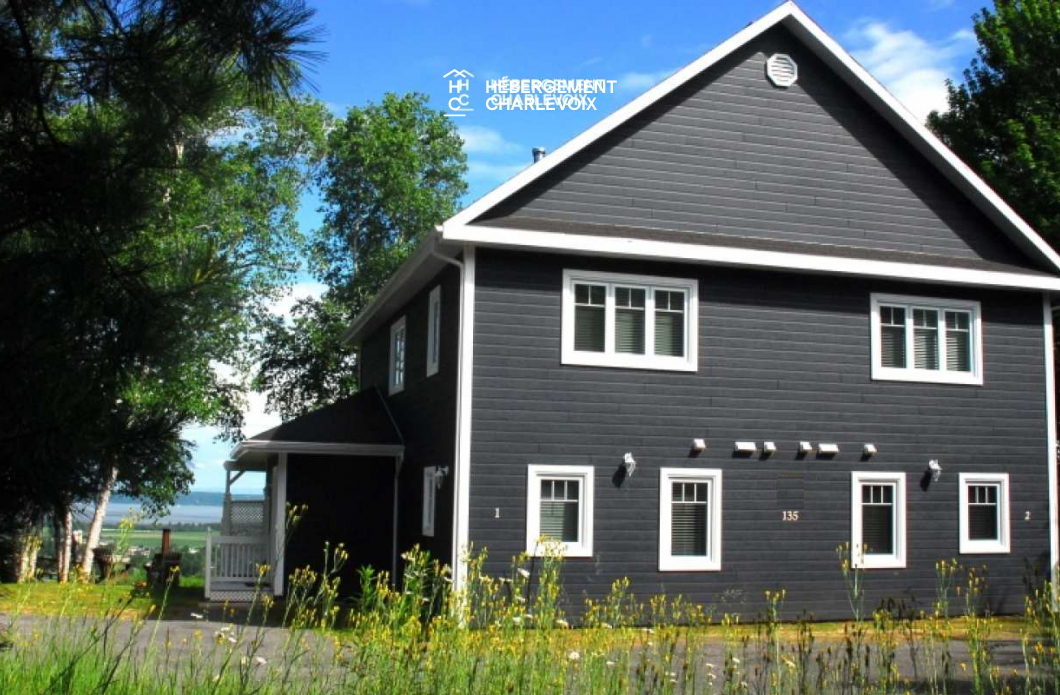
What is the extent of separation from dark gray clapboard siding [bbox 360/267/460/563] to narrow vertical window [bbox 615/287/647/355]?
2241 millimetres

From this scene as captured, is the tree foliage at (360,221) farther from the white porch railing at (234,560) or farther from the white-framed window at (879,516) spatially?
the white-framed window at (879,516)

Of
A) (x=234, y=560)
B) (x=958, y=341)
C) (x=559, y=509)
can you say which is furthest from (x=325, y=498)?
(x=958, y=341)

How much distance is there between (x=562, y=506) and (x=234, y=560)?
6986 mm

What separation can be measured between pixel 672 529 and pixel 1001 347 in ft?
20.8

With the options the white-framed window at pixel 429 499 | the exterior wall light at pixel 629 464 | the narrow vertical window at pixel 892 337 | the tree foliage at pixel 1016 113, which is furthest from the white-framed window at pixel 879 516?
the tree foliage at pixel 1016 113

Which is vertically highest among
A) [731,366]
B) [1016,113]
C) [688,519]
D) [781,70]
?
[1016,113]

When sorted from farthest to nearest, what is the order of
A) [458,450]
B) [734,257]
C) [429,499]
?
1. [429,499]
2. [734,257]
3. [458,450]

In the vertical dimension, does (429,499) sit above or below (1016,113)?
Answer: below

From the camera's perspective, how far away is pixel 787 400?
1612cm

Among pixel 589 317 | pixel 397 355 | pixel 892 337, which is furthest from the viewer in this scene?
pixel 397 355

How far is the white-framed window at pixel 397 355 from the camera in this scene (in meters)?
19.6

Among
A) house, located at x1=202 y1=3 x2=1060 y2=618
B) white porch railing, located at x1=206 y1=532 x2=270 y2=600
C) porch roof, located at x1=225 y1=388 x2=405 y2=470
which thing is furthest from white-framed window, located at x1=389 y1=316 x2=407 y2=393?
white porch railing, located at x1=206 y1=532 x2=270 y2=600

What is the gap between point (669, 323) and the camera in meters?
15.8

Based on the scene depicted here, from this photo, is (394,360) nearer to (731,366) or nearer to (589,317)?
(589,317)
